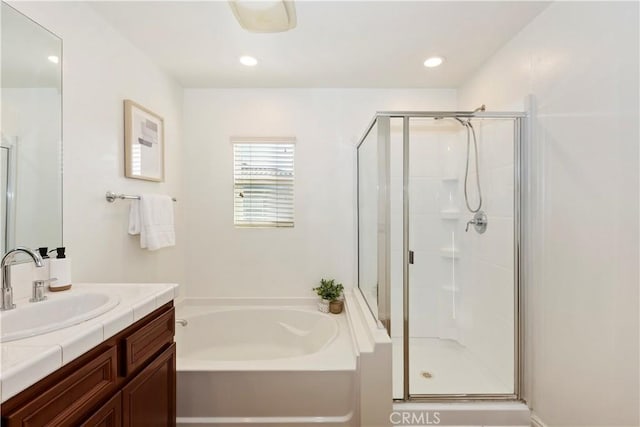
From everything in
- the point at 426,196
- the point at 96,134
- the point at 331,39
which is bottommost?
the point at 426,196

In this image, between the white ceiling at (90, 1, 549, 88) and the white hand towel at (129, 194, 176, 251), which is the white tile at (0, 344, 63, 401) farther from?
the white ceiling at (90, 1, 549, 88)

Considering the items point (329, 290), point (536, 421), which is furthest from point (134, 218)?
point (536, 421)

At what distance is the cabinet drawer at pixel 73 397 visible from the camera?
2.37 ft

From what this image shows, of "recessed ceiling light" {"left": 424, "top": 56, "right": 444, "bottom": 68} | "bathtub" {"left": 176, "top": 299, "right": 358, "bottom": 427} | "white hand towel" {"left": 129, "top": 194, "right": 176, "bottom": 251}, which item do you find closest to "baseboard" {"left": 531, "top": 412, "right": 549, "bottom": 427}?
"bathtub" {"left": 176, "top": 299, "right": 358, "bottom": 427}

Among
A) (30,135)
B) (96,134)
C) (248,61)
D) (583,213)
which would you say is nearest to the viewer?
(30,135)

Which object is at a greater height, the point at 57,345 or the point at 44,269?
the point at 44,269

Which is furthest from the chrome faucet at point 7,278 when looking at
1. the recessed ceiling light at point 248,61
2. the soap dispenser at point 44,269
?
the recessed ceiling light at point 248,61

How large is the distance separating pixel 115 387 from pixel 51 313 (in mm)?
420

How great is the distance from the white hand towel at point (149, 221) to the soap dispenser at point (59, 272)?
59cm

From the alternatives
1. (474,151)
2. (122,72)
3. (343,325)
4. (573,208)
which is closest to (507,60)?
(474,151)

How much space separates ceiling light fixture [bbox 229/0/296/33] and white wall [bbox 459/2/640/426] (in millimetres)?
1326

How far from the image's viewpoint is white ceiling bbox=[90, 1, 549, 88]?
1611 mm

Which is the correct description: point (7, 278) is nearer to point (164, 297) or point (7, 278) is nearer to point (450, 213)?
point (164, 297)

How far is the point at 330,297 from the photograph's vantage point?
2549 mm
